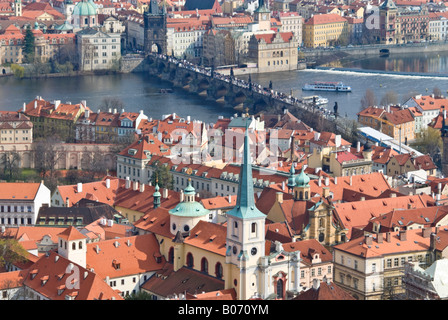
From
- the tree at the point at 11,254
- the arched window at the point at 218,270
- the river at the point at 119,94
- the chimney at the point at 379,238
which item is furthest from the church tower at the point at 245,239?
the river at the point at 119,94

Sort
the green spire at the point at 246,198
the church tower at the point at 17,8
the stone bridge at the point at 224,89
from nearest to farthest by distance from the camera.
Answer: the green spire at the point at 246,198, the stone bridge at the point at 224,89, the church tower at the point at 17,8

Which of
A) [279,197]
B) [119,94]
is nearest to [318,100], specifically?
[119,94]

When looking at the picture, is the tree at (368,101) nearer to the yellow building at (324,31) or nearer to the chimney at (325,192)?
the chimney at (325,192)

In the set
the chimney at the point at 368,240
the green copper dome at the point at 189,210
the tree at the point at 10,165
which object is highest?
the green copper dome at the point at 189,210

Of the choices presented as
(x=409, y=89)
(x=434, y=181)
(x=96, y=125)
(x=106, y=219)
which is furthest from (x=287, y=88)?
(x=106, y=219)

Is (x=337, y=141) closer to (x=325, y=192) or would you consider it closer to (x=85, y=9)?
(x=325, y=192)

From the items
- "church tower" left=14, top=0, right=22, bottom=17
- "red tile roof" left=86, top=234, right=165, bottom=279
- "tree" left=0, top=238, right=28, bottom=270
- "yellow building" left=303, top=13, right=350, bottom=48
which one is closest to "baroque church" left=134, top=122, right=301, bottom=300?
"red tile roof" left=86, top=234, right=165, bottom=279

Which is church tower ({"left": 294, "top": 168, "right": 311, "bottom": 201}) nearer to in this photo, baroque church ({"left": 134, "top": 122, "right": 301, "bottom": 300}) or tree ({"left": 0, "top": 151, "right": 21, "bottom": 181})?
baroque church ({"left": 134, "top": 122, "right": 301, "bottom": 300})
